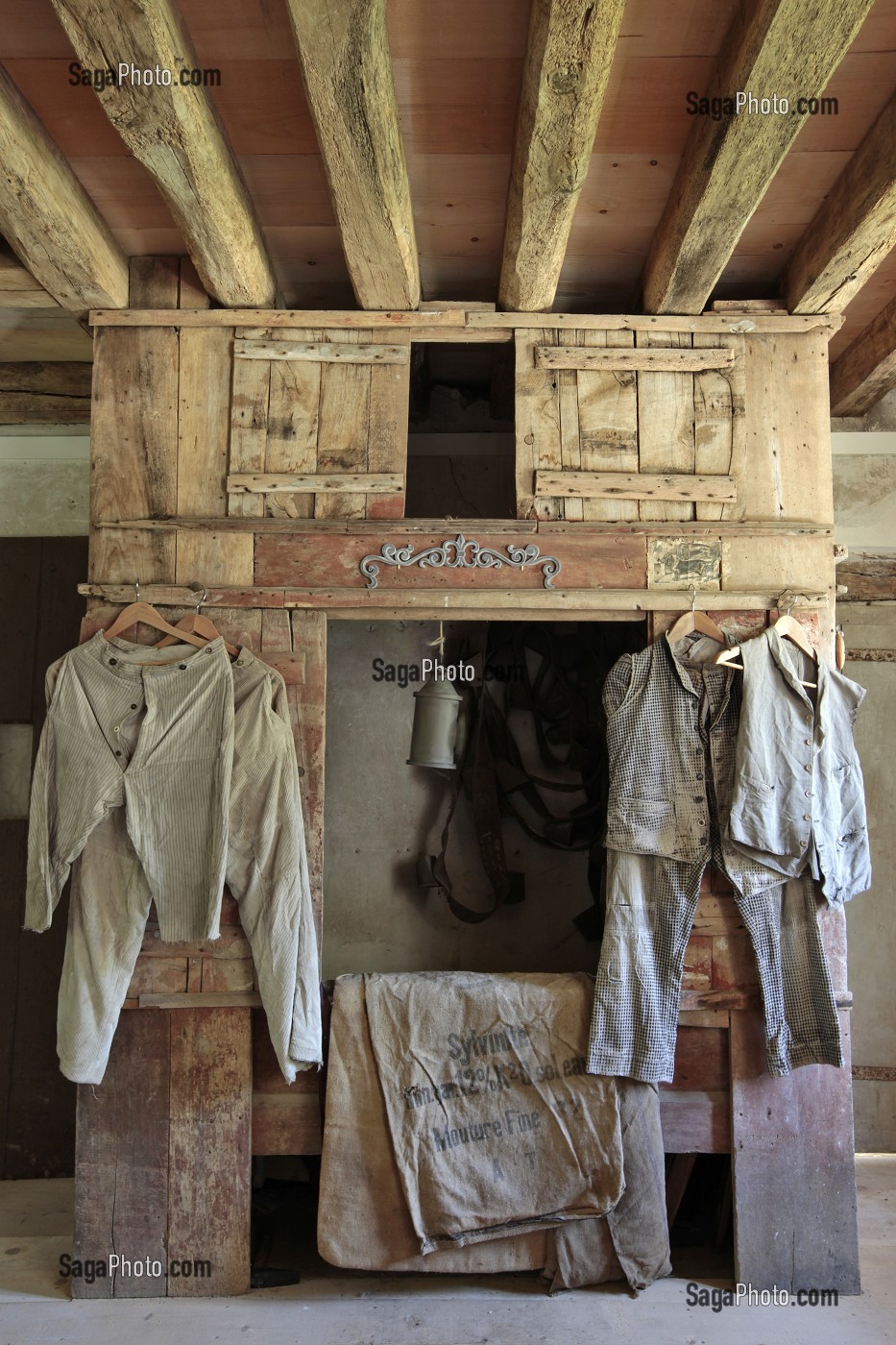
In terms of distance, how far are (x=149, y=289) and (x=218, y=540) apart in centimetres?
88

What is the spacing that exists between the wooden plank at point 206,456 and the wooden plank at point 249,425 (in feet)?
0.10

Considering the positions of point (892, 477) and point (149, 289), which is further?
point (892, 477)

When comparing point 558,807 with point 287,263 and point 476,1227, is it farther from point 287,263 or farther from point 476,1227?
point 287,263

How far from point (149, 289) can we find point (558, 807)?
95.1 inches

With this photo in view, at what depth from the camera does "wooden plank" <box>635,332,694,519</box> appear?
3293 mm

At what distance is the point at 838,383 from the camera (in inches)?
164

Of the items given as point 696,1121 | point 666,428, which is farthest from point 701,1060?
point 666,428

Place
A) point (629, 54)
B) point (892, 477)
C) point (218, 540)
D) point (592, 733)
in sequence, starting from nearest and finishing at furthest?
point (629, 54) < point (218, 540) < point (592, 733) < point (892, 477)

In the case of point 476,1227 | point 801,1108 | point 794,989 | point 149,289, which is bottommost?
point 476,1227

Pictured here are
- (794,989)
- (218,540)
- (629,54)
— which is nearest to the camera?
(629,54)

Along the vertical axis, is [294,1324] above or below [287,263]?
below

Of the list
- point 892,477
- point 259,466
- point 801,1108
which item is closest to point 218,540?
point 259,466

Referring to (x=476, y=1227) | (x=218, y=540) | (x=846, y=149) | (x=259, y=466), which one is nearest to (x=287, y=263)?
(x=259, y=466)

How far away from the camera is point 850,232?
9.50ft
